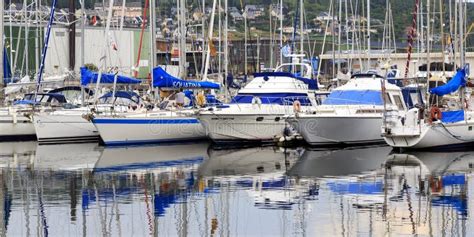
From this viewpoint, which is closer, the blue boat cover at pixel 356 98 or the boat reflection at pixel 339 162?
the boat reflection at pixel 339 162

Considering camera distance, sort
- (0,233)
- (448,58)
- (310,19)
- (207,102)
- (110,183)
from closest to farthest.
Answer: (0,233) → (110,183) → (207,102) → (448,58) → (310,19)

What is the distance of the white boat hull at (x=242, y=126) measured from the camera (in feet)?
139

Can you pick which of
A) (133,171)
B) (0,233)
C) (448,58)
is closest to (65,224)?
(0,233)

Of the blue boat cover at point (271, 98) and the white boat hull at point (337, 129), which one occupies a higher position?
the blue boat cover at point (271, 98)

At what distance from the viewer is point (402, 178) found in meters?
31.2

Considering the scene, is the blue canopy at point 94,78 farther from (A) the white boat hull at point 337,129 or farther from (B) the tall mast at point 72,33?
(B) the tall mast at point 72,33

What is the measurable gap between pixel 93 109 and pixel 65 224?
2050 centimetres

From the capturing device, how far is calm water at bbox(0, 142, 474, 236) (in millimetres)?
22812

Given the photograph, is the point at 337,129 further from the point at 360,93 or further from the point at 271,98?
the point at 271,98

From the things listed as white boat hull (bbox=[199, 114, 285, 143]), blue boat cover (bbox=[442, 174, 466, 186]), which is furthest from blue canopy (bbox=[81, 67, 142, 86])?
blue boat cover (bbox=[442, 174, 466, 186])

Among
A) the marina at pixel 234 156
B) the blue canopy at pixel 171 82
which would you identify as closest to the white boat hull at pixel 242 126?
the marina at pixel 234 156

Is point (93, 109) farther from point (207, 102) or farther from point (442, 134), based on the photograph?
Answer: point (442, 134)

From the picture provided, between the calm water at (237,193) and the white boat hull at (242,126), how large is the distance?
1.61 m

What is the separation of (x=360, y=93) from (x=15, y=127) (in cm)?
1445
